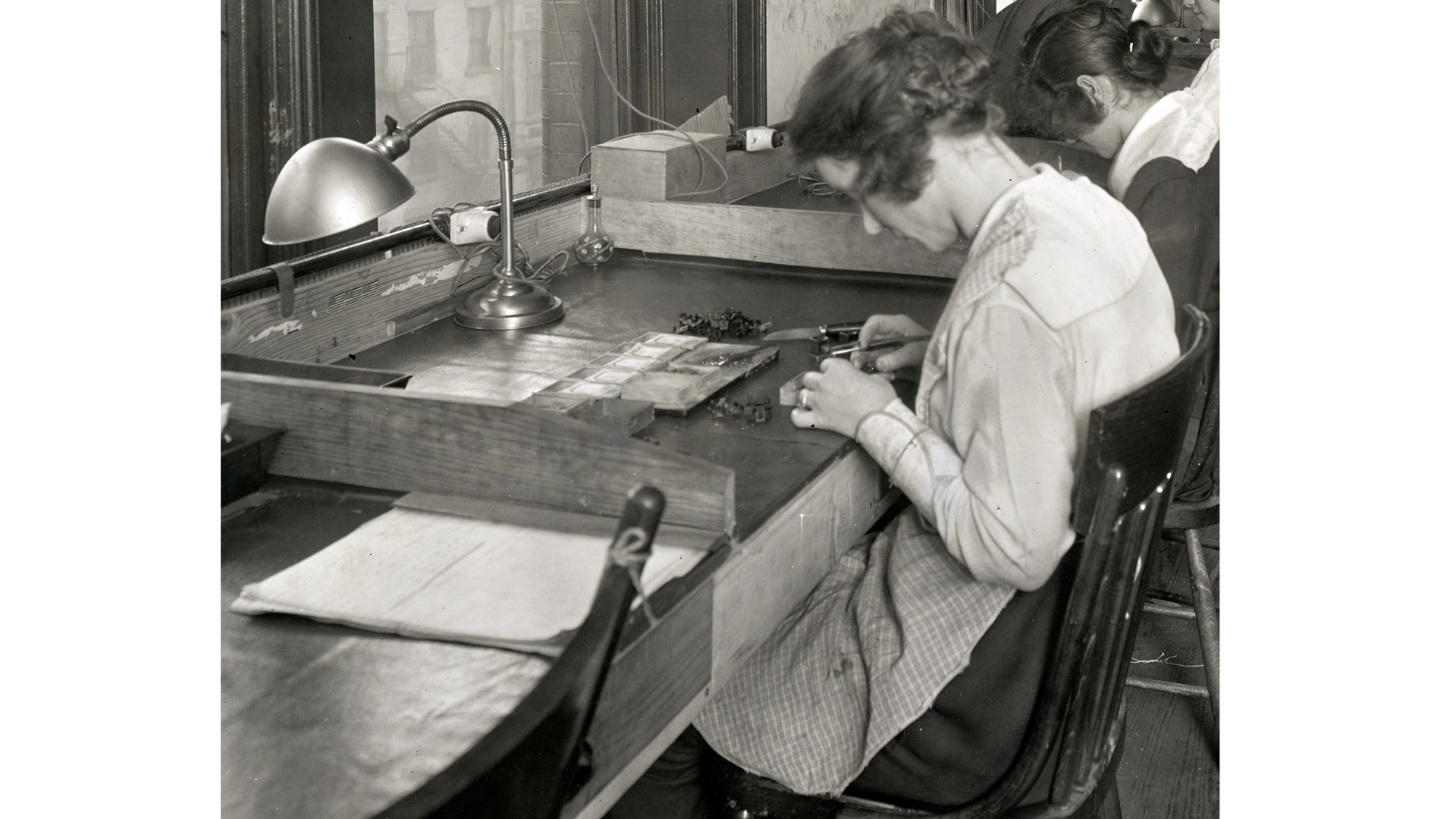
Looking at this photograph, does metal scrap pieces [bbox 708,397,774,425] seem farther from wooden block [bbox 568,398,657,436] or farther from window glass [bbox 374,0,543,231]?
window glass [bbox 374,0,543,231]

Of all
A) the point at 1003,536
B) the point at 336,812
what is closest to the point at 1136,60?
the point at 1003,536

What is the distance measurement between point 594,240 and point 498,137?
62 cm

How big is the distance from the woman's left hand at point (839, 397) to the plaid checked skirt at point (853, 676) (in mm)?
193

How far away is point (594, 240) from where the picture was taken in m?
3.00

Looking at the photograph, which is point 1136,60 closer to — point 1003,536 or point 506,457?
point 1003,536

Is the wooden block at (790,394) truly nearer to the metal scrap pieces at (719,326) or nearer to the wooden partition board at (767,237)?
the metal scrap pieces at (719,326)

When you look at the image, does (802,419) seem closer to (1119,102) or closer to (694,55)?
(1119,102)

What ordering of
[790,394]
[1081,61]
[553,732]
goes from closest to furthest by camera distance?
1. [553,732]
2. [790,394]
3. [1081,61]

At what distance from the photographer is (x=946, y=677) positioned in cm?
171

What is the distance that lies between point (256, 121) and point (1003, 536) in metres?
1.44

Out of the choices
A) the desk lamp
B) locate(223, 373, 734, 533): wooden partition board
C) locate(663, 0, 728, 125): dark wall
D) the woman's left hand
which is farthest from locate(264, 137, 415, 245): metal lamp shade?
locate(663, 0, 728, 125): dark wall

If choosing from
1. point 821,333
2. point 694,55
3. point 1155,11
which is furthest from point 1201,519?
point 1155,11

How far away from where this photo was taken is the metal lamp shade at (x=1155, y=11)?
4773 millimetres

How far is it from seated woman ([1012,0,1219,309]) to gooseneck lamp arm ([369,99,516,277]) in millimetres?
895
